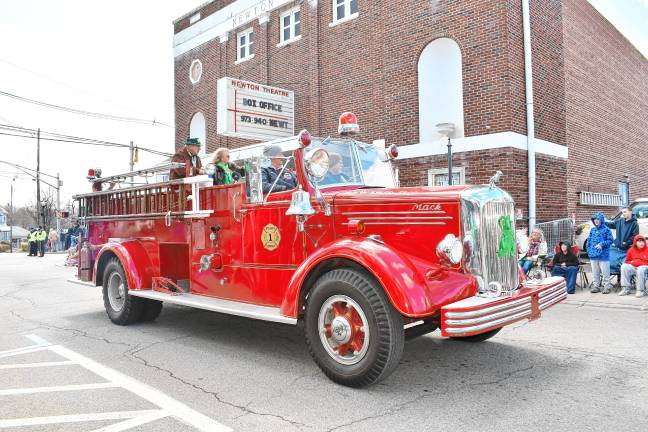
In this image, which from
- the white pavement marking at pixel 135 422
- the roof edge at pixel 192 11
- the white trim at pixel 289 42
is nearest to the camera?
the white pavement marking at pixel 135 422

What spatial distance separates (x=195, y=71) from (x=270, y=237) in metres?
17.5

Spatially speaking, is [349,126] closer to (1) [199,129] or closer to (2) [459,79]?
(2) [459,79]

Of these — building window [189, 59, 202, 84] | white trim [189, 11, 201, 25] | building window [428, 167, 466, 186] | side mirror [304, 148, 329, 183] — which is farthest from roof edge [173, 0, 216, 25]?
side mirror [304, 148, 329, 183]

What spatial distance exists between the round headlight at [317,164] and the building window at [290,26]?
13.0 m

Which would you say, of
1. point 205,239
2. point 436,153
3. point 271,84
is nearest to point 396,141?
point 436,153

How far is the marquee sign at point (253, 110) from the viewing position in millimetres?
14648

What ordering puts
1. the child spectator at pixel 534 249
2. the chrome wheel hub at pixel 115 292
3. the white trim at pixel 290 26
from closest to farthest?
the chrome wheel hub at pixel 115 292, the child spectator at pixel 534 249, the white trim at pixel 290 26

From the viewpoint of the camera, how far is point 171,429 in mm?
3168

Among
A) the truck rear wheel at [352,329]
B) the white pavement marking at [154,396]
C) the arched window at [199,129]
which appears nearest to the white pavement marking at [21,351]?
the white pavement marking at [154,396]

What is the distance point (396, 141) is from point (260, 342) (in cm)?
893

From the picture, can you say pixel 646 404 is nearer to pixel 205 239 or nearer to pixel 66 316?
pixel 205 239

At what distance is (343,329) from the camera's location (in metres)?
3.91

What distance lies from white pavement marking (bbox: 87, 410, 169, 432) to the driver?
2340 mm

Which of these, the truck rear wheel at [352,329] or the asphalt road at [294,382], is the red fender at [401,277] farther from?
the asphalt road at [294,382]
